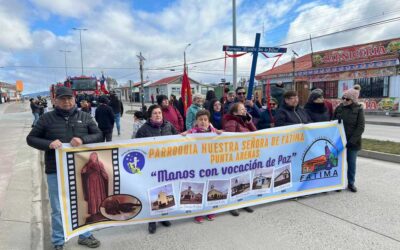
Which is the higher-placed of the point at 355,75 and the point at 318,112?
the point at 355,75

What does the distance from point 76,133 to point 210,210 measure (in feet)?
6.75

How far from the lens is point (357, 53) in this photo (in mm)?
21062

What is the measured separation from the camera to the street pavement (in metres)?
3.35

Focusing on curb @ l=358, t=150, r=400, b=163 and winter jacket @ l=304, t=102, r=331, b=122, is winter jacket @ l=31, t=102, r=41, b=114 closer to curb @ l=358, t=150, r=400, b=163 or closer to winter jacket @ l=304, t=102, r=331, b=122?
winter jacket @ l=304, t=102, r=331, b=122

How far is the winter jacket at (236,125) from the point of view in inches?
175

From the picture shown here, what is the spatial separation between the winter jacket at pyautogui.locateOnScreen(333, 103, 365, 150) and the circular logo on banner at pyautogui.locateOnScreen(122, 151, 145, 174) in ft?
11.4

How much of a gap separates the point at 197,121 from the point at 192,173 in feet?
2.49

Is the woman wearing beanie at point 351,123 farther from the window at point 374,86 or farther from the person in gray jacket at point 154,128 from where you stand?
the window at point 374,86

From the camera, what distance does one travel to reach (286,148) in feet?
14.9

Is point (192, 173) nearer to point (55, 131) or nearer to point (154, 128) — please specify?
point (154, 128)

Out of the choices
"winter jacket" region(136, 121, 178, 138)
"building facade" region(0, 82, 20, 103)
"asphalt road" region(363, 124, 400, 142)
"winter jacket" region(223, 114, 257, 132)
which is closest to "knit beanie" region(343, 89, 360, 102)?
"winter jacket" region(223, 114, 257, 132)

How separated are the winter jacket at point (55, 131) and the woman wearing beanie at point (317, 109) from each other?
369cm

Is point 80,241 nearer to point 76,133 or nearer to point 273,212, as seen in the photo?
point 76,133

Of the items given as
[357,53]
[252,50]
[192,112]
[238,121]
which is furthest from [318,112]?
[357,53]
